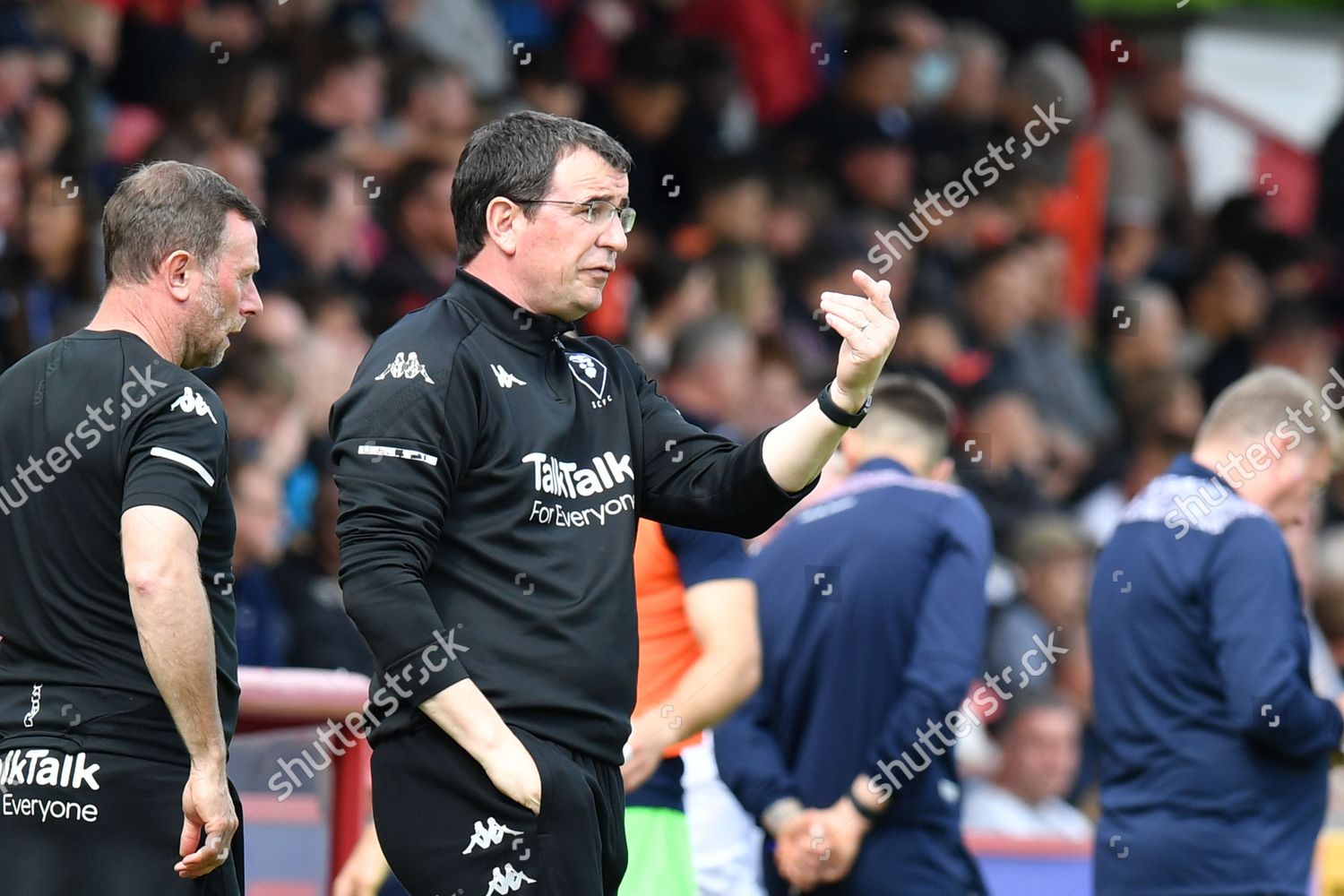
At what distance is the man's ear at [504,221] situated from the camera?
3963mm

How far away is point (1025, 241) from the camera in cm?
1268

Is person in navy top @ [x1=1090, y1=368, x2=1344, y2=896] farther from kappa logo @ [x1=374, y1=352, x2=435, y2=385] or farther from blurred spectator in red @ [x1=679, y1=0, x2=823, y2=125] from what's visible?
blurred spectator in red @ [x1=679, y1=0, x2=823, y2=125]

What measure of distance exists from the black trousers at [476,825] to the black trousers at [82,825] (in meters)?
0.47

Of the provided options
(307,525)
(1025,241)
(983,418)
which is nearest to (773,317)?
(983,418)

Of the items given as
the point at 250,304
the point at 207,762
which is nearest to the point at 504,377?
the point at 250,304

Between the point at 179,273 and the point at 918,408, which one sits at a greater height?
the point at 179,273

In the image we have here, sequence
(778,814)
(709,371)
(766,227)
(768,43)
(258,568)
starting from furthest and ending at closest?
(768,43) < (766,227) < (709,371) < (258,568) < (778,814)

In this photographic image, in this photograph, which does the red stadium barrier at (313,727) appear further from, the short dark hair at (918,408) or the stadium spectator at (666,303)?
the stadium spectator at (666,303)

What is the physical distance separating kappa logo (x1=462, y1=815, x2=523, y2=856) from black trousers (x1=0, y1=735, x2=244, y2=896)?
638mm

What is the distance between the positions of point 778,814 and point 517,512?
6.84 ft

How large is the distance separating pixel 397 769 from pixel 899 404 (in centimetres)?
265

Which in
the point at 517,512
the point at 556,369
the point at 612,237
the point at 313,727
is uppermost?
the point at 612,237

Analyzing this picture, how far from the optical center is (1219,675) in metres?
5.51

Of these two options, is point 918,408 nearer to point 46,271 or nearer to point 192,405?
point 192,405
